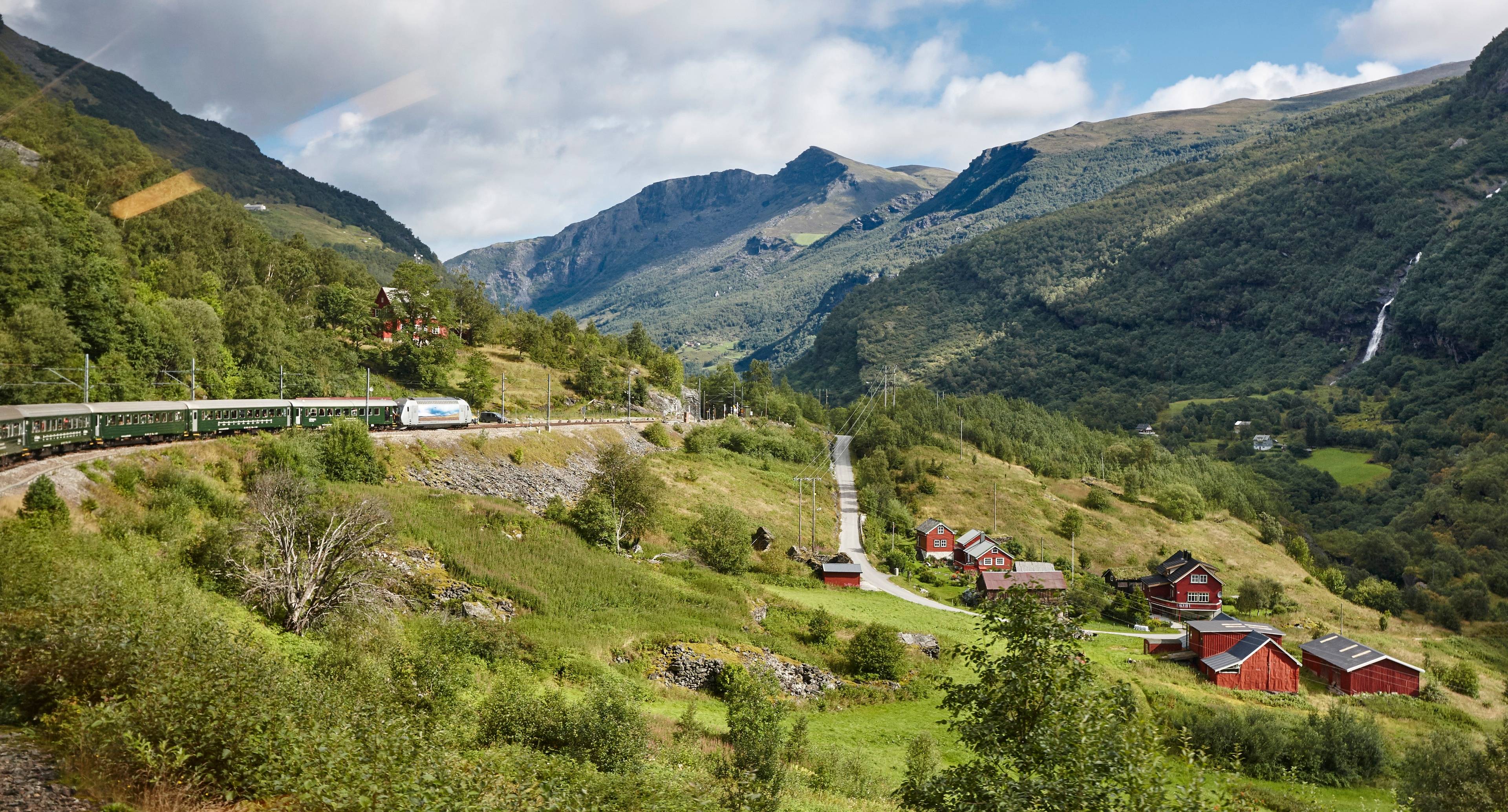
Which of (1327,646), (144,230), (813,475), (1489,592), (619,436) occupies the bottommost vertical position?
(1489,592)

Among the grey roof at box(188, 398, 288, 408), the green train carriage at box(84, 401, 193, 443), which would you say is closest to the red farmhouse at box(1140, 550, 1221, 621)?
the grey roof at box(188, 398, 288, 408)

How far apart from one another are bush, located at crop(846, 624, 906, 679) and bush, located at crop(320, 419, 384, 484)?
96.4 ft

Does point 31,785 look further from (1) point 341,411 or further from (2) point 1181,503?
(2) point 1181,503

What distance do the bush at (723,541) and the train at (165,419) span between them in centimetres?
2454

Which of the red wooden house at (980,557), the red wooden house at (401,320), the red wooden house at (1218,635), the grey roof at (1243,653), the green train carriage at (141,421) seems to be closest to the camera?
the green train carriage at (141,421)

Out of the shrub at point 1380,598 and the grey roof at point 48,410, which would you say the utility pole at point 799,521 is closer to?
the grey roof at point 48,410

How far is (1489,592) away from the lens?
9769cm

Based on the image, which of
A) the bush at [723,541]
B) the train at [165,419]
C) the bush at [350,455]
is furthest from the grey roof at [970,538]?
the bush at [350,455]

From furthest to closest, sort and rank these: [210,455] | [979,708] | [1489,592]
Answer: [1489,592] < [210,455] < [979,708]

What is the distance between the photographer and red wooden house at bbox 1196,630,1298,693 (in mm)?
54688

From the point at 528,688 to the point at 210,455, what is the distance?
24575mm

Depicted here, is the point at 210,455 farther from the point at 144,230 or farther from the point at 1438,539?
the point at 1438,539

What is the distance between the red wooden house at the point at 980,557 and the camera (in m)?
80.8

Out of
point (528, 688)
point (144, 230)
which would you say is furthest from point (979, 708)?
point (144, 230)
